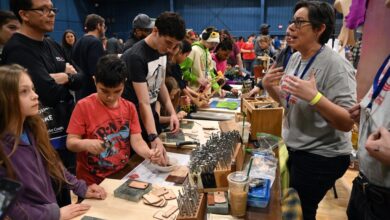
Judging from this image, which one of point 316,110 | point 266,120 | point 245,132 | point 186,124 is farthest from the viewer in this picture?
point 186,124

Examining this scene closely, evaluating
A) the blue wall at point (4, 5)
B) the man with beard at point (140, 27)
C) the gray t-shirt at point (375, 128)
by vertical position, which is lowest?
the gray t-shirt at point (375, 128)

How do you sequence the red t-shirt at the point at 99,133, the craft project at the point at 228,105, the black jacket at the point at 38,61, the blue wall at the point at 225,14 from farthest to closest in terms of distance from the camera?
Answer: the blue wall at the point at 225,14
the craft project at the point at 228,105
the black jacket at the point at 38,61
the red t-shirt at the point at 99,133

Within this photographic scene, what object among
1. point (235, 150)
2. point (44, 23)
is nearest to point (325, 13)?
point (235, 150)

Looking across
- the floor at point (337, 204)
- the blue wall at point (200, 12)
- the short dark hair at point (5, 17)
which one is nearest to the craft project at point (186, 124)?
the floor at point (337, 204)

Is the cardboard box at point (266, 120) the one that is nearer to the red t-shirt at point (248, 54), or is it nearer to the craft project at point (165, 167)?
the craft project at point (165, 167)

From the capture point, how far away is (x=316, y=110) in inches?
64.7

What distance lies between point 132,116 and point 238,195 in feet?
2.88

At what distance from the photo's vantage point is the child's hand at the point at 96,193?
4.57 ft

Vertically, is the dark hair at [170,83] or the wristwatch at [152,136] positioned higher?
the dark hair at [170,83]

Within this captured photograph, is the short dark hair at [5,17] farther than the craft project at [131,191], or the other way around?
the short dark hair at [5,17]

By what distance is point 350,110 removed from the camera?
150 cm

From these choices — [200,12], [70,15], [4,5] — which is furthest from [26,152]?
[70,15]

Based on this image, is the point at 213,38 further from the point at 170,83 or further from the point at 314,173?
the point at 314,173

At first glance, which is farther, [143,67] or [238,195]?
[143,67]
